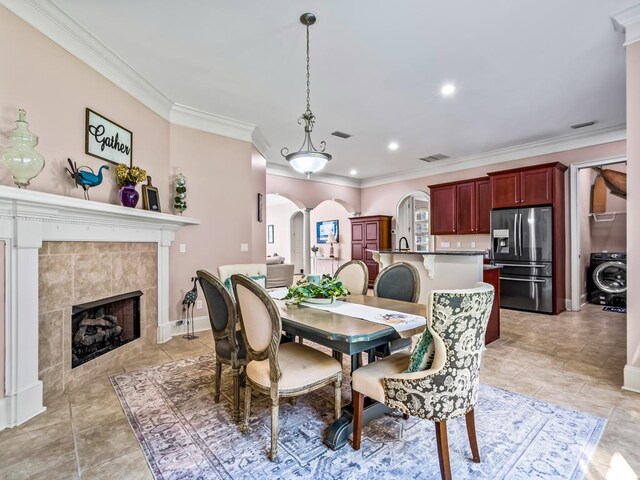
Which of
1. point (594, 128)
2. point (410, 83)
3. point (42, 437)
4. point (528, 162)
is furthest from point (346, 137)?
point (42, 437)

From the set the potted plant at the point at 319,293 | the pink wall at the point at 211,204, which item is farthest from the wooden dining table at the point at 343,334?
the pink wall at the point at 211,204

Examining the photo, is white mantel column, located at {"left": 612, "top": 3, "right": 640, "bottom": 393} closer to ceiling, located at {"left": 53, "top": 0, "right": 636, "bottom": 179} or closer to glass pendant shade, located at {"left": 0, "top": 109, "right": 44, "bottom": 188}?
ceiling, located at {"left": 53, "top": 0, "right": 636, "bottom": 179}

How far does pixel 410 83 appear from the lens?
138 inches

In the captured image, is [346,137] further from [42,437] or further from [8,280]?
[42,437]

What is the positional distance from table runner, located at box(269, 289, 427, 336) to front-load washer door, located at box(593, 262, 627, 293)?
5.66 m

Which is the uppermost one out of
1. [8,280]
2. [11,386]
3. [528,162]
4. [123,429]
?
[528,162]

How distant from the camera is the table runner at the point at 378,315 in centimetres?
185

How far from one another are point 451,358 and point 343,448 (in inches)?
34.1

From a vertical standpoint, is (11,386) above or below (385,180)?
below

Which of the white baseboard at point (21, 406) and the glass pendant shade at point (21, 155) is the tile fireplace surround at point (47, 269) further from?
the glass pendant shade at point (21, 155)

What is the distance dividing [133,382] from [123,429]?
0.75m

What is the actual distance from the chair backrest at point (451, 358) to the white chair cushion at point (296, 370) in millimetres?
456

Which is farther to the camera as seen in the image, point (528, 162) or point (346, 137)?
point (528, 162)

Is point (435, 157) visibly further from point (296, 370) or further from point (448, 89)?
point (296, 370)
